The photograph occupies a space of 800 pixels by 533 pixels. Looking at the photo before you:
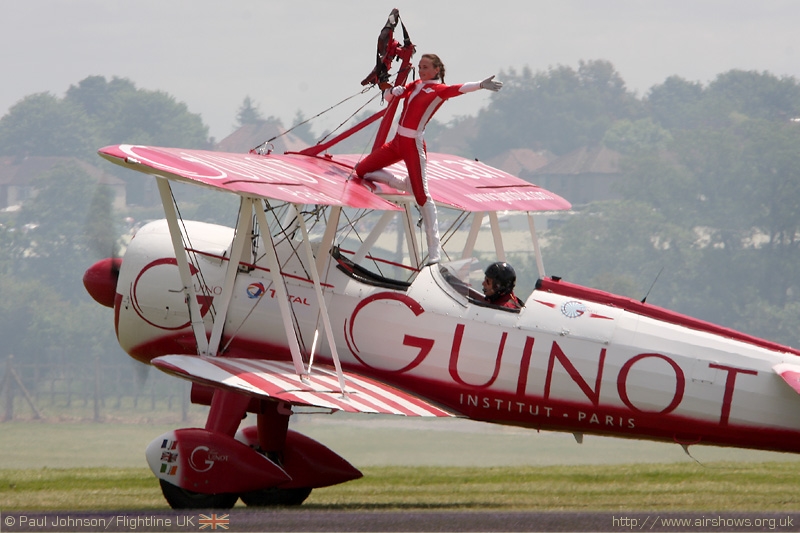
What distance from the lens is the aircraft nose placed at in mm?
12766

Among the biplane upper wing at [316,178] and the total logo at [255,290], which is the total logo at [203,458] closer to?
the total logo at [255,290]

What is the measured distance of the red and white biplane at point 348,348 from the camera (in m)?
10.7

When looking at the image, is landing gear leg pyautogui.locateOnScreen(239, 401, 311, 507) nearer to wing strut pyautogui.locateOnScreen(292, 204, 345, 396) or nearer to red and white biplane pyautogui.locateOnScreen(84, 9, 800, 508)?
red and white biplane pyautogui.locateOnScreen(84, 9, 800, 508)

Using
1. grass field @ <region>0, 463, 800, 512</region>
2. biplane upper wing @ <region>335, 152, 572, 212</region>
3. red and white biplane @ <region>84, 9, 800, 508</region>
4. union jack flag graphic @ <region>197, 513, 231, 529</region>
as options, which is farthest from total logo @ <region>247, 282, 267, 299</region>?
union jack flag graphic @ <region>197, 513, 231, 529</region>

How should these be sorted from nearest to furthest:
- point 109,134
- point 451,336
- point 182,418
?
1. point 451,336
2. point 182,418
3. point 109,134

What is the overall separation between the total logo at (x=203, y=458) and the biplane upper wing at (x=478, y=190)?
355 centimetres

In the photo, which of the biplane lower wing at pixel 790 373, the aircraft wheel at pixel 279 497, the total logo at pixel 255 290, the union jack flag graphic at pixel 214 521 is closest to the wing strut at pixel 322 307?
the total logo at pixel 255 290

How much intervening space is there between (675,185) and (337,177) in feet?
206

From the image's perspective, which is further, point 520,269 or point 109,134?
point 109,134

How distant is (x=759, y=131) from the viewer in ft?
241

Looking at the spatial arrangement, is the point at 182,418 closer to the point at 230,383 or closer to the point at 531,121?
the point at 230,383

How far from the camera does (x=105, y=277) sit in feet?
41.9

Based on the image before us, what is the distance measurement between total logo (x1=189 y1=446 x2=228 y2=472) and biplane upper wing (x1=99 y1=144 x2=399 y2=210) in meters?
2.15

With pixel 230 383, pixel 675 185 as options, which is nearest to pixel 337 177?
pixel 230 383
